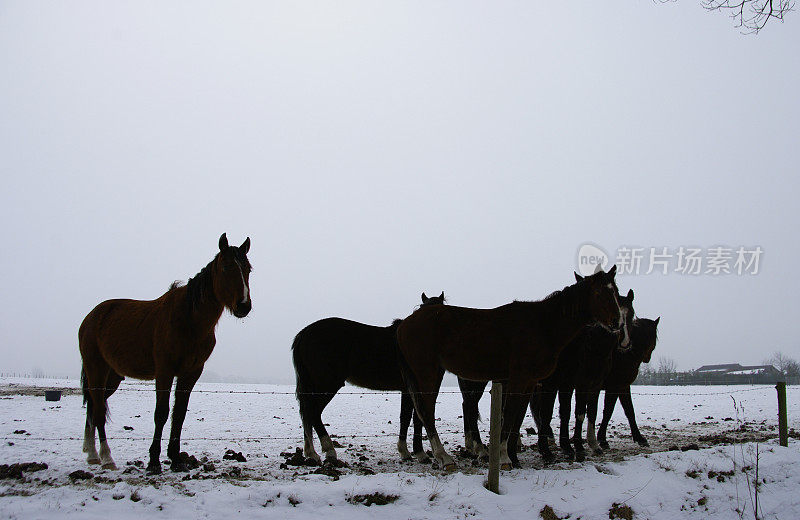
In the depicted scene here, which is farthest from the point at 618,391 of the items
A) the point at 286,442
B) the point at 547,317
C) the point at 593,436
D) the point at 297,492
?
the point at 297,492

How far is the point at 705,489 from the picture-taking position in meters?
6.90

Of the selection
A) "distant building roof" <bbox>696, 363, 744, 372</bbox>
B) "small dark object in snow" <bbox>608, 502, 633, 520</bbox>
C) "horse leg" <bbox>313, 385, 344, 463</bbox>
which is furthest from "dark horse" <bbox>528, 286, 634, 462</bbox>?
"distant building roof" <bbox>696, 363, 744, 372</bbox>

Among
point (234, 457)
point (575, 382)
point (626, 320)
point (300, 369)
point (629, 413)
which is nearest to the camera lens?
point (234, 457)

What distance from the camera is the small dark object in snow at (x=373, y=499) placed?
5.70 m

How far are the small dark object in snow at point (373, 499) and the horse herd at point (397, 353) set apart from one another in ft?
6.41

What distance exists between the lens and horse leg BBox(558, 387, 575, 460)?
29.0 feet

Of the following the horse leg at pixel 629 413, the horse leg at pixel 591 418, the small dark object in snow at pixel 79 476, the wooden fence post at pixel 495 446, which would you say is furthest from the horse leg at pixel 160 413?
the horse leg at pixel 629 413

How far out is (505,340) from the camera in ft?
26.1

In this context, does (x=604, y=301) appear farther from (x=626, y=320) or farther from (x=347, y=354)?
(x=347, y=354)

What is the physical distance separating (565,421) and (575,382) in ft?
2.76

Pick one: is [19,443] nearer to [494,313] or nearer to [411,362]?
[411,362]

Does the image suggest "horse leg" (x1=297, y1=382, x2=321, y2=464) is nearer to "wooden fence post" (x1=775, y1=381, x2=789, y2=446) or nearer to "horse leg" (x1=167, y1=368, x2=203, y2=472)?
"horse leg" (x1=167, y1=368, x2=203, y2=472)

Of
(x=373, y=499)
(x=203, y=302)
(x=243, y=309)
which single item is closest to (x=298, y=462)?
(x=373, y=499)

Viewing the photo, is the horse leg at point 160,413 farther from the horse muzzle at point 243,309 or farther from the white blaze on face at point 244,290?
the white blaze on face at point 244,290
